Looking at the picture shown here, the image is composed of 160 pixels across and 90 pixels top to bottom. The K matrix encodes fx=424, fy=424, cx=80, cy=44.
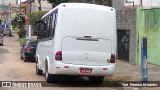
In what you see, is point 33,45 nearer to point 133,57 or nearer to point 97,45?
point 133,57

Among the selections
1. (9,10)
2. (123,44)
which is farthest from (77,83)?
(9,10)

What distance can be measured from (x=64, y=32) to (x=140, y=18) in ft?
33.0

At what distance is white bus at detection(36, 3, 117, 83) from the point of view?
14.7m

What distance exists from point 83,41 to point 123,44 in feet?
41.5

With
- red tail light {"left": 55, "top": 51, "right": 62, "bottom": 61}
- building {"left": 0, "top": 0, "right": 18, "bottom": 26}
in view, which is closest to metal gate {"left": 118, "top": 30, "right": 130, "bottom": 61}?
red tail light {"left": 55, "top": 51, "right": 62, "bottom": 61}

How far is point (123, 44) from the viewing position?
27141mm

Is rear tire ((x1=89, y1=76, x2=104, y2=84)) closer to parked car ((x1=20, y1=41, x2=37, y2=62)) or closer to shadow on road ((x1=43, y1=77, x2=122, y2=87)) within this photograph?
shadow on road ((x1=43, y1=77, x2=122, y2=87))

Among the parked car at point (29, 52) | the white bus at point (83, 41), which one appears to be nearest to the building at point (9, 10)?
the parked car at point (29, 52)

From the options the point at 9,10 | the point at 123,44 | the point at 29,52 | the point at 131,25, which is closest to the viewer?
the point at 131,25

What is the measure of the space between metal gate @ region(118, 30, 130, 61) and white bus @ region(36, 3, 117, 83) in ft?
36.9

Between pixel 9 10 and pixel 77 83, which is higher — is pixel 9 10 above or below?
above

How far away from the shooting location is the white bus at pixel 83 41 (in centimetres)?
1468

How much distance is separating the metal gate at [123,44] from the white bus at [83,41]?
1124 centimetres

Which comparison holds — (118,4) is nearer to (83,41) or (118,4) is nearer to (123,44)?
(123,44)
